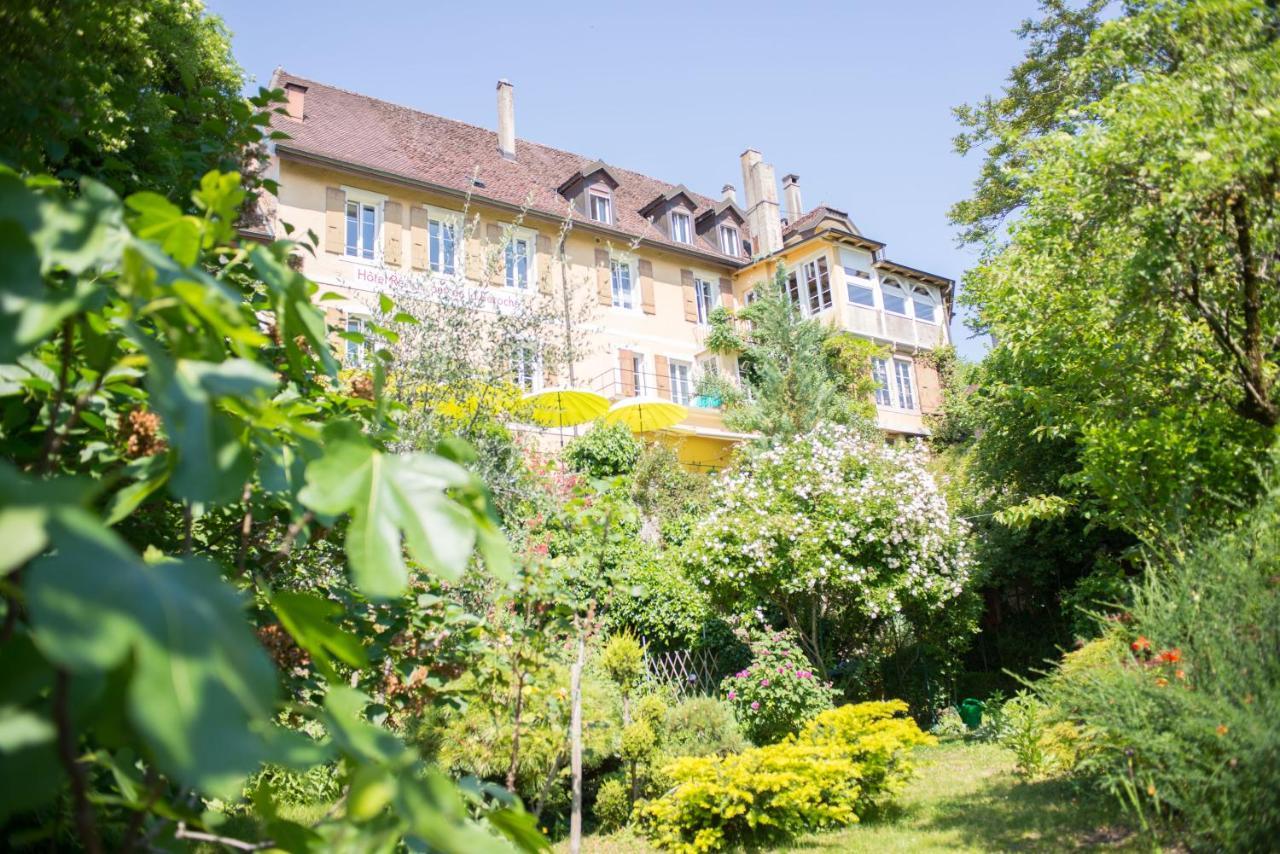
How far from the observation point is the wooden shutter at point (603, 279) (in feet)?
76.6

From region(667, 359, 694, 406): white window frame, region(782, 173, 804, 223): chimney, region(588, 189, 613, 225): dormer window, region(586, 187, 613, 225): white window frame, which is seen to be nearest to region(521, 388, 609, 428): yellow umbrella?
region(667, 359, 694, 406): white window frame

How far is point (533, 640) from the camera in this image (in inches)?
144

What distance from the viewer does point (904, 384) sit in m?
28.0

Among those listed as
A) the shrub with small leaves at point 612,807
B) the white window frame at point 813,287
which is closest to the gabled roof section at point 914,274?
the white window frame at point 813,287

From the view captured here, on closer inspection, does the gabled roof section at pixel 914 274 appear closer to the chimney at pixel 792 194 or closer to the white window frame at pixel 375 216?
the chimney at pixel 792 194

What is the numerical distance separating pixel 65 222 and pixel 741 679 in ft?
38.1

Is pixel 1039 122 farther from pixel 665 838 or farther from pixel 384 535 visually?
pixel 384 535

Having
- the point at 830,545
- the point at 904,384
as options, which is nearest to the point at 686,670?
the point at 830,545

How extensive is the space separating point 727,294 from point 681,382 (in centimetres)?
389

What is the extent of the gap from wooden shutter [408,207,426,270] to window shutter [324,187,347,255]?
62.2 inches

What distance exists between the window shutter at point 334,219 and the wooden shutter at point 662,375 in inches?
372

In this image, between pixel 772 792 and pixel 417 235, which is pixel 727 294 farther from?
pixel 772 792

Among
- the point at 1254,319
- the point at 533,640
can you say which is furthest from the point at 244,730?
the point at 1254,319

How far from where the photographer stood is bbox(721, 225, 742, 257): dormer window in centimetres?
2806
